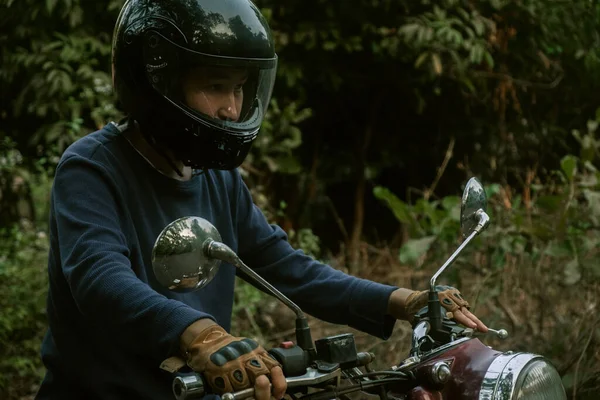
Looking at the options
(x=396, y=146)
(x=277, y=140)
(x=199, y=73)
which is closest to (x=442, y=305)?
(x=199, y=73)

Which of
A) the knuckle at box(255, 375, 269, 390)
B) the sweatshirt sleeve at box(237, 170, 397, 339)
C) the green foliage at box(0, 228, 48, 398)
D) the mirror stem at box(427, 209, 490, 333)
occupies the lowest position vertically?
the green foliage at box(0, 228, 48, 398)

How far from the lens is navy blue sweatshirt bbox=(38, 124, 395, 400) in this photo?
89.9 inches

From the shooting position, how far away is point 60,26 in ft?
21.3

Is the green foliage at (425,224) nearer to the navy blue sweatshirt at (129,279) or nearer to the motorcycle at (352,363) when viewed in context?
the navy blue sweatshirt at (129,279)

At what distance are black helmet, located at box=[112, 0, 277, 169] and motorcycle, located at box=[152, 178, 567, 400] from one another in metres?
0.69

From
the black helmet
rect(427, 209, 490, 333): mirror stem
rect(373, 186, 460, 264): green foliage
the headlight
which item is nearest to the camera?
the headlight

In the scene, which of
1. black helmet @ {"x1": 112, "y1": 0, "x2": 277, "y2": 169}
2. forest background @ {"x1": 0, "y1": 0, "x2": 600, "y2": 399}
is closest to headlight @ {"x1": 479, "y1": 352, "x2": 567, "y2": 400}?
black helmet @ {"x1": 112, "y1": 0, "x2": 277, "y2": 169}

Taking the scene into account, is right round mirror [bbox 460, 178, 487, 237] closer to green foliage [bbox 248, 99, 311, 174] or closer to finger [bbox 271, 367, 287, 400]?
finger [bbox 271, 367, 287, 400]

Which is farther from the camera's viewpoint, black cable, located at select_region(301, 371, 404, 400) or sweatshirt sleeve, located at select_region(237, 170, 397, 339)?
sweatshirt sleeve, located at select_region(237, 170, 397, 339)

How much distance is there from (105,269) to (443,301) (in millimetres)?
831

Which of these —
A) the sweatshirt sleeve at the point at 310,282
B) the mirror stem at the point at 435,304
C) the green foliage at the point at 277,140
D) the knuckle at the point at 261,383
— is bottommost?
the green foliage at the point at 277,140

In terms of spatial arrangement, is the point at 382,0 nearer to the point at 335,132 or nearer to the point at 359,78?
the point at 359,78

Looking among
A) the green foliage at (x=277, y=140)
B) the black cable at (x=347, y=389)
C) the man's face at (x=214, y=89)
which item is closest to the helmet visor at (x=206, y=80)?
the man's face at (x=214, y=89)

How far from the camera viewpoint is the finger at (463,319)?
8.36 feet
